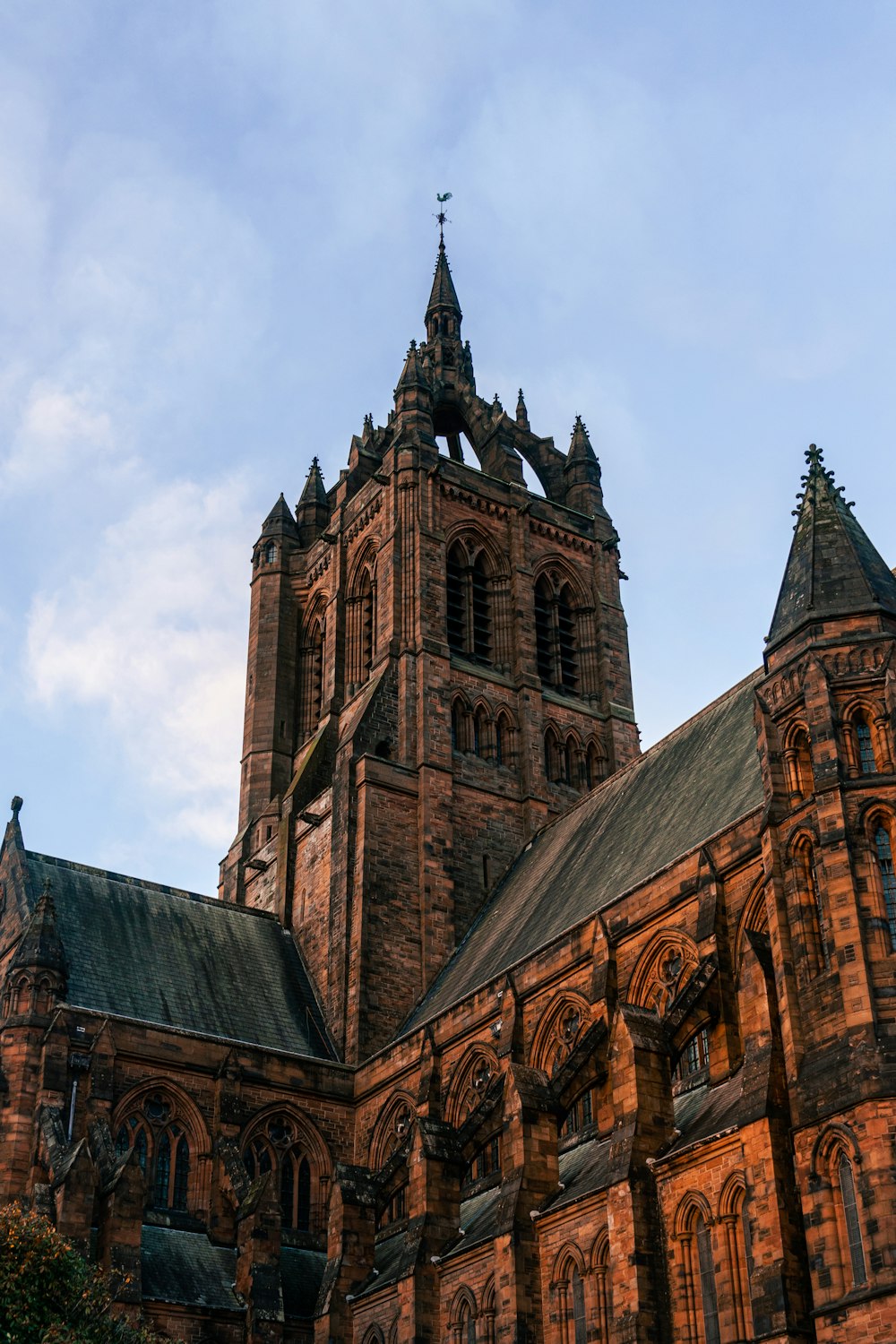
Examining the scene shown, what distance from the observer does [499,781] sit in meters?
47.4

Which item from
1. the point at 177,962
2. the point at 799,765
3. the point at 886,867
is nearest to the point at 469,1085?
the point at 177,962

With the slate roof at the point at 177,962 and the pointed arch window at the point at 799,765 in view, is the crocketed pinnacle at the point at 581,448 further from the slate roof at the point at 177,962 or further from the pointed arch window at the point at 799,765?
the pointed arch window at the point at 799,765

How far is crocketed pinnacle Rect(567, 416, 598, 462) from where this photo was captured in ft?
191

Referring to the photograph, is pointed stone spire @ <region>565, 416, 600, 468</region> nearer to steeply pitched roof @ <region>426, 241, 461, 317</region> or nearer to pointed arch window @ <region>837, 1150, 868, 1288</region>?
steeply pitched roof @ <region>426, 241, 461, 317</region>

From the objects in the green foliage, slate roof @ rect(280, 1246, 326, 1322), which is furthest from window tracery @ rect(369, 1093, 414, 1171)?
the green foliage

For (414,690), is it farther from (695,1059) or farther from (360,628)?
(695,1059)

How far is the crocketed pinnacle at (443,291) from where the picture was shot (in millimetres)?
65000

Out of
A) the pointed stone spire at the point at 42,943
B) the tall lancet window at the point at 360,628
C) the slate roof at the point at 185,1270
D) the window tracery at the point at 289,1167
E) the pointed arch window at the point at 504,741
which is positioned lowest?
the slate roof at the point at 185,1270

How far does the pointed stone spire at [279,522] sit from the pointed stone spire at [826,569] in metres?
31.3

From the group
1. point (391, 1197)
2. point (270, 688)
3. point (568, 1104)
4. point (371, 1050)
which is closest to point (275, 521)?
point (270, 688)

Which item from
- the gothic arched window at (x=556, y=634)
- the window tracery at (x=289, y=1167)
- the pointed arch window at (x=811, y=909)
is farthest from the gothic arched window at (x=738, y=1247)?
the gothic arched window at (x=556, y=634)

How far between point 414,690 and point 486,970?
35.0 feet

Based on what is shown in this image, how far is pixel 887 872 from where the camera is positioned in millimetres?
23625

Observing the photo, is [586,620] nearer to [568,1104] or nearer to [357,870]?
[357,870]
